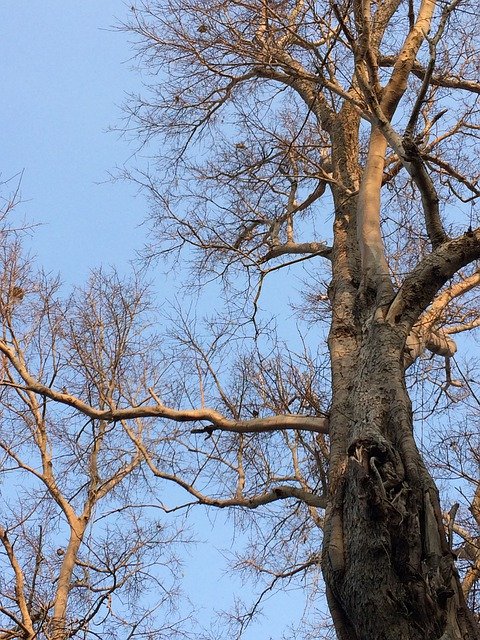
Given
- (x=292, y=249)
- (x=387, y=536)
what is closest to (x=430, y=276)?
(x=387, y=536)

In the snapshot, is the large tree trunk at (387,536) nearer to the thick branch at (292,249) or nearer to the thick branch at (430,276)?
the thick branch at (430,276)

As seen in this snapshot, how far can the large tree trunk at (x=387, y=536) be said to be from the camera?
3217 mm

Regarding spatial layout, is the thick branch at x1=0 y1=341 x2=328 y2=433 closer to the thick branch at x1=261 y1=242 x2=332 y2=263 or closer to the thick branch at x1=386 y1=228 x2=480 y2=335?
the thick branch at x1=386 y1=228 x2=480 y2=335

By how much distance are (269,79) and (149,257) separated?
2037 mm

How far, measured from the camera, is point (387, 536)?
344 centimetres

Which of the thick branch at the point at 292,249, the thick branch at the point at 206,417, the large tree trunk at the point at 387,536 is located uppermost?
the thick branch at the point at 292,249

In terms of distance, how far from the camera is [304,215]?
8.05m

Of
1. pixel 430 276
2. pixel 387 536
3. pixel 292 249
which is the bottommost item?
pixel 387 536

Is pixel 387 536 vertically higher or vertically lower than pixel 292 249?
lower

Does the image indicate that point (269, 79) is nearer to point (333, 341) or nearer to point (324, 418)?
point (333, 341)

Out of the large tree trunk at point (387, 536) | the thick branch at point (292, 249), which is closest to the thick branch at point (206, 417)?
the large tree trunk at point (387, 536)

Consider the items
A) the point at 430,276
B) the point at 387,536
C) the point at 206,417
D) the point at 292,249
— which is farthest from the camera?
the point at 292,249

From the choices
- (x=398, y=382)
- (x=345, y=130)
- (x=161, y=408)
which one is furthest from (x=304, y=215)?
(x=398, y=382)

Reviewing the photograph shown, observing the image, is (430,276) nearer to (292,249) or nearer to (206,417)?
(206,417)
